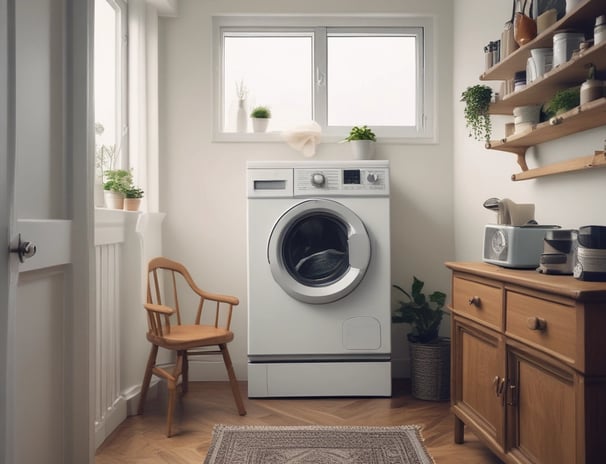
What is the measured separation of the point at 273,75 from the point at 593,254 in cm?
244

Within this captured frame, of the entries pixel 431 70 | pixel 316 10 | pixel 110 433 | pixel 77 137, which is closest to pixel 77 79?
pixel 77 137

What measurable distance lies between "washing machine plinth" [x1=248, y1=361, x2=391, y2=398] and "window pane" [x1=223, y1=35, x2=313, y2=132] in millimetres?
1464

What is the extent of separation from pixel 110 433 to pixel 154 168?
1.49 meters

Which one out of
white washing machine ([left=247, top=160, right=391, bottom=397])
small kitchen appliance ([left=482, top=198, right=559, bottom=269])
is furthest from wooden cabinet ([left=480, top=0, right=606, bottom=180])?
white washing machine ([left=247, top=160, right=391, bottom=397])

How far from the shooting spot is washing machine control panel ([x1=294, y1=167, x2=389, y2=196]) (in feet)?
9.57

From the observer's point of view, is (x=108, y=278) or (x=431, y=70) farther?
(x=431, y=70)

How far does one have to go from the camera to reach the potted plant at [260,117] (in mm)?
3361

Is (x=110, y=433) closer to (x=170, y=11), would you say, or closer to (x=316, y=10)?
(x=170, y=11)

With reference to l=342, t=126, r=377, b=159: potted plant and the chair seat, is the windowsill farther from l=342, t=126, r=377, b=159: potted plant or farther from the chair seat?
the chair seat

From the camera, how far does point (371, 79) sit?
11.6 feet

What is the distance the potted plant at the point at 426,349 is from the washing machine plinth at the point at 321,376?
203 mm

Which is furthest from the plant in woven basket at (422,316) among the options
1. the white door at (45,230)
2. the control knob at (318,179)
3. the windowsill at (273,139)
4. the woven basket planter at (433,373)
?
the white door at (45,230)

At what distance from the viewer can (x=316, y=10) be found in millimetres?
3389

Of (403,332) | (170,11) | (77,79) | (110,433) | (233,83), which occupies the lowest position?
(110,433)
